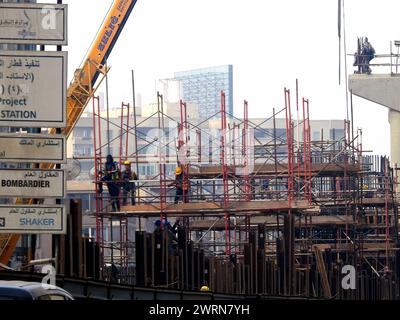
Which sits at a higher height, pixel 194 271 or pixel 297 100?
pixel 297 100

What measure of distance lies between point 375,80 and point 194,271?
1111 inches

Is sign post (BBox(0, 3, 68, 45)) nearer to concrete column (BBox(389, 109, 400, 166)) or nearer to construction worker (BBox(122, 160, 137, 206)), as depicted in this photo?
construction worker (BBox(122, 160, 137, 206))

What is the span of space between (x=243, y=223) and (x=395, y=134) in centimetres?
1948

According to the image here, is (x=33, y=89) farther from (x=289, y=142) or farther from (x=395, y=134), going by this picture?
(x=395, y=134)

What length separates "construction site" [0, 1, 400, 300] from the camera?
42281 millimetres

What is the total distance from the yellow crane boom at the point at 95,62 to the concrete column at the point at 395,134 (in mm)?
19561

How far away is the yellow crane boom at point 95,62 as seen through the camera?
5769 cm

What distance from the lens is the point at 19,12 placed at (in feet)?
86.9

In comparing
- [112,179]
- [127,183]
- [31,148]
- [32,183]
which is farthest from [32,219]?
[112,179]

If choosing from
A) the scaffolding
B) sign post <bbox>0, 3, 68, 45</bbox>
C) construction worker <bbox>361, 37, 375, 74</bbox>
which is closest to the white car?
sign post <bbox>0, 3, 68, 45</bbox>

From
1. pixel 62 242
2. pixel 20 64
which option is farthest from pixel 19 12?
pixel 62 242

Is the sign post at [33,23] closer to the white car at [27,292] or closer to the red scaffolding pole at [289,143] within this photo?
the white car at [27,292]

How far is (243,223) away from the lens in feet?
194
